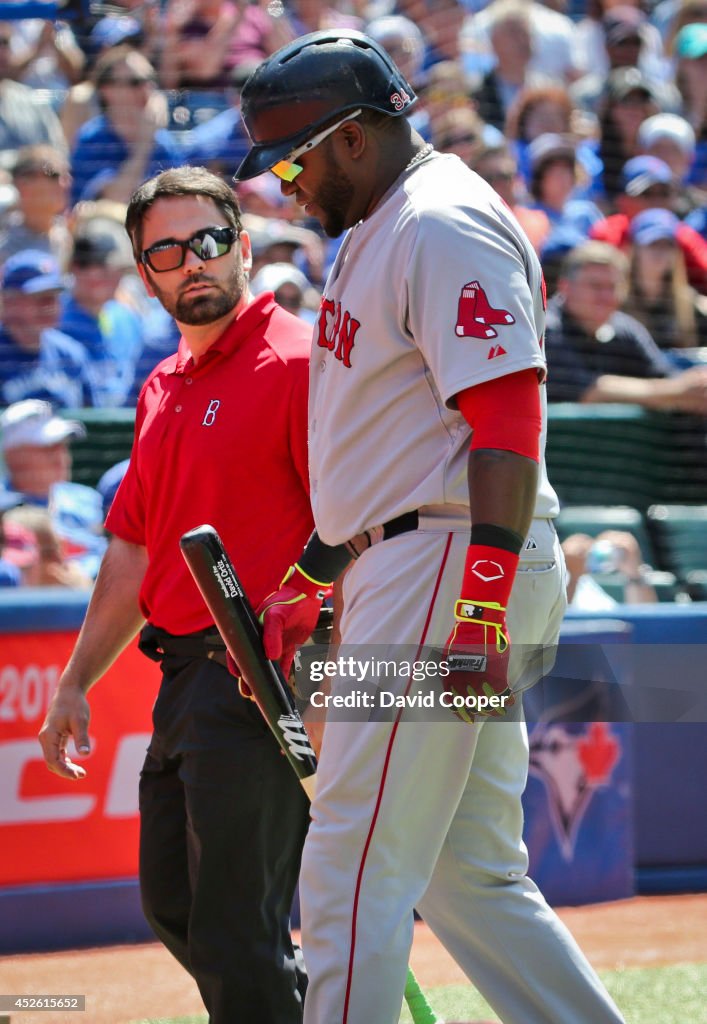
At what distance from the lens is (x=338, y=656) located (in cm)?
260

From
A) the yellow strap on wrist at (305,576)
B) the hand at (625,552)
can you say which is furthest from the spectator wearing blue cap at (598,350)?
the yellow strap on wrist at (305,576)

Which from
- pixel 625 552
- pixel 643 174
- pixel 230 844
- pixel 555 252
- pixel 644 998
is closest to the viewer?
pixel 230 844

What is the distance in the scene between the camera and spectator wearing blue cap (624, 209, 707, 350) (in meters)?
8.23

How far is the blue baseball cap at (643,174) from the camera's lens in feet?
29.2

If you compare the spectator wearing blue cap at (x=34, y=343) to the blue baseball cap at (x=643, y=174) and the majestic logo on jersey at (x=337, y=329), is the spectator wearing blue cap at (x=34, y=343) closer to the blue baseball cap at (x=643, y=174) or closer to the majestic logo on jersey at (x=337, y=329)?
the blue baseball cap at (x=643, y=174)

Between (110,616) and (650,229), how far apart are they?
5681 millimetres

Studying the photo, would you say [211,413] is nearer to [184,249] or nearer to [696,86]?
[184,249]

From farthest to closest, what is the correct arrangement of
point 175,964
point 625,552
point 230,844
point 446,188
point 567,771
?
point 625,552
point 567,771
point 175,964
point 230,844
point 446,188

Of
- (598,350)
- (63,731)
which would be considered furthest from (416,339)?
(598,350)

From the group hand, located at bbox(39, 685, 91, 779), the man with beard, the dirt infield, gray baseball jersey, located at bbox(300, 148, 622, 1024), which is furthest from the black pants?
the dirt infield

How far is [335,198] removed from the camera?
259 centimetres

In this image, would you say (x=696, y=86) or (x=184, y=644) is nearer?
(x=184, y=644)

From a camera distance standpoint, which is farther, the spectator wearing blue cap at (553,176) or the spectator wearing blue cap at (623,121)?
the spectator wearing blue cap at (623,121)

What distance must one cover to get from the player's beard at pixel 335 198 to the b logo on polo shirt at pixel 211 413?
627mm
